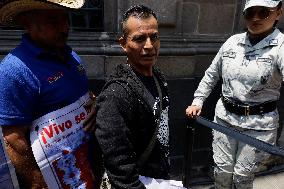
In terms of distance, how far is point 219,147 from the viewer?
127 inches

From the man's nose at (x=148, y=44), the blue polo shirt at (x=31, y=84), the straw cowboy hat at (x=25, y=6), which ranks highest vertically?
the straw cowboy hat at (x=25, y=6)

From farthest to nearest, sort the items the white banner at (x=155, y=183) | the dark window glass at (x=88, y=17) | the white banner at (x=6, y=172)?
the dark window glass at (x=88, y=17)
the white banner at (x=155, y=183)
the white banner at (x=6, y=172)

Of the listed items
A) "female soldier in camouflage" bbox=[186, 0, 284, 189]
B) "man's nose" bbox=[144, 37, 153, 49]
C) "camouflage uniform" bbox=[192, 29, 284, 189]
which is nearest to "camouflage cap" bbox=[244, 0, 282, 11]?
"female soldier in camouflage" bbox=[186, 0, 284, 189]

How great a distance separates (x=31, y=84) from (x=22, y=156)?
38 cm

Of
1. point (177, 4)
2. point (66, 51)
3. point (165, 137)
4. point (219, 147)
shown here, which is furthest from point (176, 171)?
point (66, 51)

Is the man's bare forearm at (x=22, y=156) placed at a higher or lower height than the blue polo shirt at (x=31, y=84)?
lower

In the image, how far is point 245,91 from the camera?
2.89m

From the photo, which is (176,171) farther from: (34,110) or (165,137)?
(34,110)

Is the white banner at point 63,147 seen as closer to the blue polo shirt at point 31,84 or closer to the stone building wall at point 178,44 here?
the blue polo shirt at point 31,84

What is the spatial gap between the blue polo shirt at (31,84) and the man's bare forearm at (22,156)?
0.18 ft

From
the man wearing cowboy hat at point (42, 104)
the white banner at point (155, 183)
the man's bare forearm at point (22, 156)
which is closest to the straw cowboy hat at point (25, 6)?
the man wearing cowboy hat at point (42, 104)

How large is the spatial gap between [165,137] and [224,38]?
8.83 feet

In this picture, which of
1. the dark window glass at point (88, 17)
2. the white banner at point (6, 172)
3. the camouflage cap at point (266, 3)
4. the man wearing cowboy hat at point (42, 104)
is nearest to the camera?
the white banner at point (6, 172)

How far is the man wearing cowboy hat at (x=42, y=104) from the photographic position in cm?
151
